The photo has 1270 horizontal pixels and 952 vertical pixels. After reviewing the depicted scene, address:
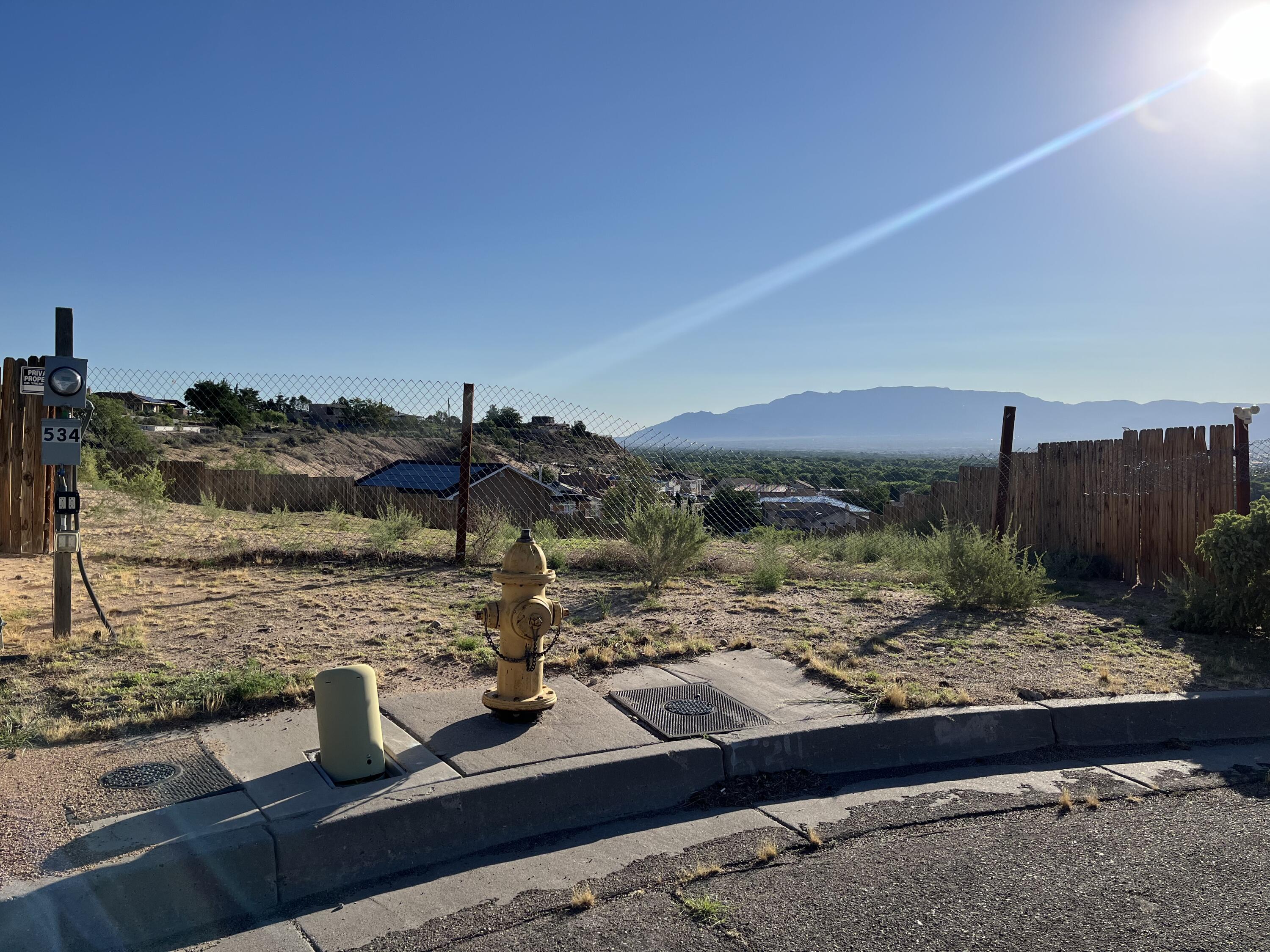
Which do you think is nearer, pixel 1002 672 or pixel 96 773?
pixel 96 773

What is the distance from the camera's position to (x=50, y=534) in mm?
9133

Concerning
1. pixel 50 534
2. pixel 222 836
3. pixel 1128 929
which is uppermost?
pixel 50 534

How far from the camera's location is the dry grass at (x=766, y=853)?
3732 millimetres

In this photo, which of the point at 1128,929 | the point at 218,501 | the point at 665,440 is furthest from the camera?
the point at 218,501

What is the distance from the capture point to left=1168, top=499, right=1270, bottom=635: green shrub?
7078 mm

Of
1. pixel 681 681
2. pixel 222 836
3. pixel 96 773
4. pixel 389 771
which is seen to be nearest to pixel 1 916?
pixel 222 836

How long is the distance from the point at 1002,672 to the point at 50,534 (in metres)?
8.93

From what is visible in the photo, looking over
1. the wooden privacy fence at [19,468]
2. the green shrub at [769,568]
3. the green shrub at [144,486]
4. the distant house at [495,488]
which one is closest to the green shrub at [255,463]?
the distant house at [495,488]

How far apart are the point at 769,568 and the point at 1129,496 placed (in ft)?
14.4

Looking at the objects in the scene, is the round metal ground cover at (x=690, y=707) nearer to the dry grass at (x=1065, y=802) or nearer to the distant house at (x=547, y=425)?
the dry grass at (x=1065, y=802)

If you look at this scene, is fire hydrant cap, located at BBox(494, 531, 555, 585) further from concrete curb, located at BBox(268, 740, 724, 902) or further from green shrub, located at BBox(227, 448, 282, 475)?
green shrub, located at BBox(227, 448, 282, 475)

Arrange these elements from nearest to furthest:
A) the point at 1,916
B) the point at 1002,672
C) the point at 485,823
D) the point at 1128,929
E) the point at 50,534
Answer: the point at 1,916 → the point at 1128,929 → the point at 485,823 → the point at 1002,672 → the point at 50,534

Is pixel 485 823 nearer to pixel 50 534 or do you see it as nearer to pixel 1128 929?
pixel 1128 929

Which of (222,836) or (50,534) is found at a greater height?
(50,534)
